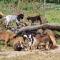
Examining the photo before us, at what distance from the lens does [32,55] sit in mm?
5504

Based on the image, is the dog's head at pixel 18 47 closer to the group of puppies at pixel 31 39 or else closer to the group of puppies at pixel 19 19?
the group of puppies at pixel 31 39

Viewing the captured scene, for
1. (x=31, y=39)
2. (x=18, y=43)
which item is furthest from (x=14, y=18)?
(x=18, y=43)

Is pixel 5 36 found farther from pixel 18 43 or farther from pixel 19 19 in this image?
pixel 19 19

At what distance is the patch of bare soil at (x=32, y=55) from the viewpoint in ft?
17.7

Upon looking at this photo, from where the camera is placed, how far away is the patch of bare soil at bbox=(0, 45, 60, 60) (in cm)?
539

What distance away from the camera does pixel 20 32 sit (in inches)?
263

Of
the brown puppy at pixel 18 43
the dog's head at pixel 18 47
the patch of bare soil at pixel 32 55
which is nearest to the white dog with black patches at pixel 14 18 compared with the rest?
the brown puppy at pixel 18 43

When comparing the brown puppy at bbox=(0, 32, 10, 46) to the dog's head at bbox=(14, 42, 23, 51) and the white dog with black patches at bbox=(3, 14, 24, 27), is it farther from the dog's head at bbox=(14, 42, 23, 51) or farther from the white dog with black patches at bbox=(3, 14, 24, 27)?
the white dog with black patches at bbox=(3, 14, 24, 27)

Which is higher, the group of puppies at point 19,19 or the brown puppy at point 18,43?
the group of puppies at point 19,19

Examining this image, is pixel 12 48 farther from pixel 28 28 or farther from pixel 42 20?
pixel 42 20

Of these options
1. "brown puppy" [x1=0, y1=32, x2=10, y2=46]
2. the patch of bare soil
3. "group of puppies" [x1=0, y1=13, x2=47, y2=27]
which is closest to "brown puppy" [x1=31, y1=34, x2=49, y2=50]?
the patch of bare soil

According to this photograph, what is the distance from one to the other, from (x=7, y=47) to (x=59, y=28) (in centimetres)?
151

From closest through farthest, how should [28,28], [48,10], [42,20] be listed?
1. [28,28]
2. [42,20]
3. [48,10]

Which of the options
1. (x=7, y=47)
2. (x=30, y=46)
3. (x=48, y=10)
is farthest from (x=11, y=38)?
(x=48, y=10)
